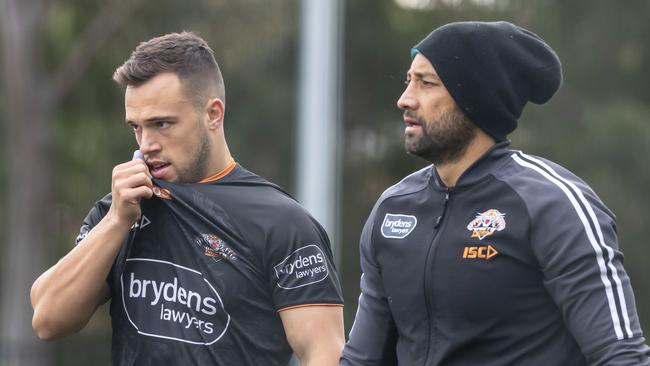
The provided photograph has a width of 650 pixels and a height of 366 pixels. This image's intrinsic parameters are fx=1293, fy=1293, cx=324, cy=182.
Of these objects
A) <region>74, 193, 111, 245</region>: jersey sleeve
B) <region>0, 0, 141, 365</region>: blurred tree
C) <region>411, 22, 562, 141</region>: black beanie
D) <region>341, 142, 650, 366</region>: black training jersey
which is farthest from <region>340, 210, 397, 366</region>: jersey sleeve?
<region>0, 0, 141, 365</region>: blurred tree

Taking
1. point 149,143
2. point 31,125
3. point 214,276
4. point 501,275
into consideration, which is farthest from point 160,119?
point 31,125

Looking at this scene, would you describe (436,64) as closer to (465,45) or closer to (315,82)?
(465,45)

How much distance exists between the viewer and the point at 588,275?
3287mm

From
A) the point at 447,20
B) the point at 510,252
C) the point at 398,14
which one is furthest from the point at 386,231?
the point at 398,14

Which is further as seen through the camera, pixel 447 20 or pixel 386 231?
pixel 447 20

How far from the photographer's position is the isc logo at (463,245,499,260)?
3469mm

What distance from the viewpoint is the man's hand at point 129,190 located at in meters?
3.82

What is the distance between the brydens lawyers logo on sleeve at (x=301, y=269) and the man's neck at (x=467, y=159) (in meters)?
0.48

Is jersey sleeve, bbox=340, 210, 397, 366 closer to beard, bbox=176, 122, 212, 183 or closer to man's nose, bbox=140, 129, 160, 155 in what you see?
beard, bbox=176, 122, 212, 183

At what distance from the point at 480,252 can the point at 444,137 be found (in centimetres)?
36

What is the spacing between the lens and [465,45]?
363 cm

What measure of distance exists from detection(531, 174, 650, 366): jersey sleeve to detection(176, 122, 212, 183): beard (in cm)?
112

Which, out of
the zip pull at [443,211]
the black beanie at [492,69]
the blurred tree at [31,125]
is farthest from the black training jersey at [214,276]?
the blurred tree at [31,125]

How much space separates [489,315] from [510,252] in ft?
0.58
